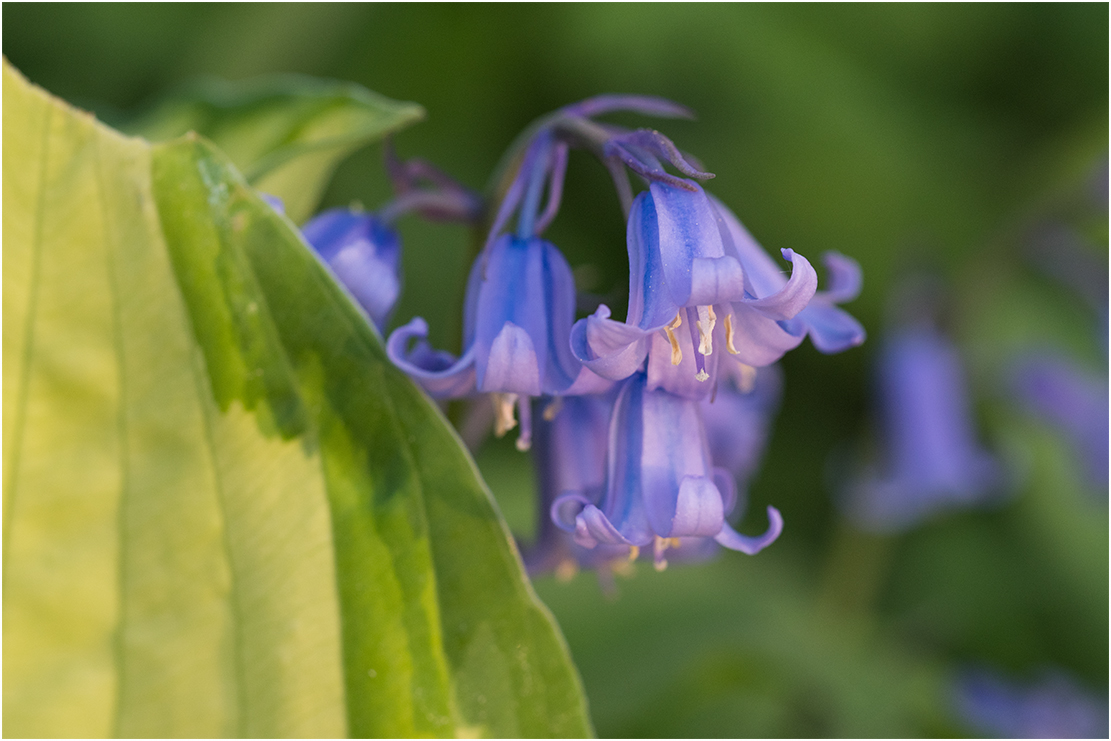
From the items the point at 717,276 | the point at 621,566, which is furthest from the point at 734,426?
the point at 717,276

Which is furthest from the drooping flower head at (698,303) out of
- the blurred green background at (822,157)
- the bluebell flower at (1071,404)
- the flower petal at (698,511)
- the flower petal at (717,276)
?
the bluebell flower at (1071,404)

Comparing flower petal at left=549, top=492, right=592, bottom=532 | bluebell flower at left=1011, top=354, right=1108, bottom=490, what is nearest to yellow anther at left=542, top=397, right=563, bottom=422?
flower petal at left=549, top=492, right=592, bottom=532

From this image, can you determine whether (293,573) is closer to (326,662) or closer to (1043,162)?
(326,662)

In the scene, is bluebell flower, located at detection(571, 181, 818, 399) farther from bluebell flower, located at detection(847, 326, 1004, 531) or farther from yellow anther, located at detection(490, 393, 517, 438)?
bluebell flower, located at detection(847, 326, 1004, 531)

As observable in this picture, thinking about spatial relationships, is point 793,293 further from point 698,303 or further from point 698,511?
point 698,511

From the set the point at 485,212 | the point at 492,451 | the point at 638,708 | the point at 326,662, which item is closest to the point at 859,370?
the point at 492,451

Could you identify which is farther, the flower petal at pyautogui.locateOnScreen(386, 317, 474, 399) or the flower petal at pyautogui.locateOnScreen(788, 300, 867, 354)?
the flower petal at pyautogui.locateOnScreen(788, 300, 867, 354)
